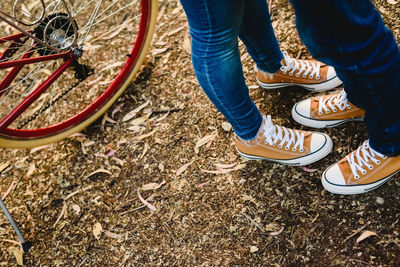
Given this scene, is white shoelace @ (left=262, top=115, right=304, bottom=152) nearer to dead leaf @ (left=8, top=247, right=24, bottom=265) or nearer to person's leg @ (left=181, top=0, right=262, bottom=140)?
person's leg @ (left=181, top=0, right=262, bottom=140)

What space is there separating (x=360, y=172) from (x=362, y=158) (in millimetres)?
58

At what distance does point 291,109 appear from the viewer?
6.01 ft

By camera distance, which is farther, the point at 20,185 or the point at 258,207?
the point at 20,185

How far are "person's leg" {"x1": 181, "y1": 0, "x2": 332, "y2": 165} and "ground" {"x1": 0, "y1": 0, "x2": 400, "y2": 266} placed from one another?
10 centimetres

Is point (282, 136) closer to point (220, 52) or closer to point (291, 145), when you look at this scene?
point (291, 145)

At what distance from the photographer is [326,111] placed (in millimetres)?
1662

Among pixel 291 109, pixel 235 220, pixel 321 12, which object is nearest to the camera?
pixel 321 12

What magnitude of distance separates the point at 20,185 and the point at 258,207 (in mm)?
1387

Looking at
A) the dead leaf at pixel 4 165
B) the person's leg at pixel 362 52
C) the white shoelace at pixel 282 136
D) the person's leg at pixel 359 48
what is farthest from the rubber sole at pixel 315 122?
the dead leaf at pixel 4 165

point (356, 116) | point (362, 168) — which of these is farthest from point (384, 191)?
point (356, 116)

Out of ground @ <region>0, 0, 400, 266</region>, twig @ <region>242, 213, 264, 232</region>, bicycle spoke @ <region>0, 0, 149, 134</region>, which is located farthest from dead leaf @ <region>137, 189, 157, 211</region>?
bicycle spoke @ <region>0, 0, 149, 134</region>

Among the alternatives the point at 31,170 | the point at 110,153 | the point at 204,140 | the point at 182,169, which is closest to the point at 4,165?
the point at 31,170

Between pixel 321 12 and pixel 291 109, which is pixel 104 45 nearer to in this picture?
pixel 291 109

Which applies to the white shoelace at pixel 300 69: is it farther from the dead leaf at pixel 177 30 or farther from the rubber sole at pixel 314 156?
the dead leaf at pixel 177 30
